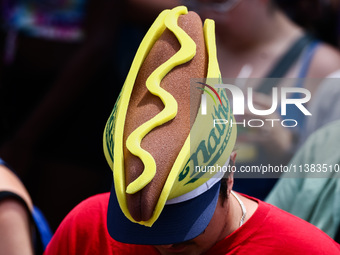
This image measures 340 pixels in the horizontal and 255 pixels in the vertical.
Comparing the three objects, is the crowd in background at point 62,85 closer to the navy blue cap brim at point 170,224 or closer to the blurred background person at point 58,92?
the blurred background person at point 58,92

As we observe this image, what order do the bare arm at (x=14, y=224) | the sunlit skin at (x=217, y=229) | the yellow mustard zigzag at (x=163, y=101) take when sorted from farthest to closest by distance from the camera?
the bare arm at (x=14, y=224)
the sunlit skin at (x=217, y=229)
the yellow mustard zigzag at (x=163, y=101)

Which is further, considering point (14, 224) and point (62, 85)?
point (62, 85)

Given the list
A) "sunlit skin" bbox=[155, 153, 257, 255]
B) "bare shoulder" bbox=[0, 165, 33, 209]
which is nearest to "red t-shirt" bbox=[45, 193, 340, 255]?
"sunlit skin" bbox=[155, 153, 257, 255]

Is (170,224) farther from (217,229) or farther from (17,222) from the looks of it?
(17,222)

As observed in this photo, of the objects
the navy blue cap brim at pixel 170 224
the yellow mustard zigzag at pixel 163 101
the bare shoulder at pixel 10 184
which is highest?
the yellow mustard zigzag at pixel 163 101

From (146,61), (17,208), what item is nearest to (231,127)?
(146,61)

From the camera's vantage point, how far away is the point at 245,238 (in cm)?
155

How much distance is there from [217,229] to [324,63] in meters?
1.15

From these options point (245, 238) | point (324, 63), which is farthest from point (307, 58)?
point (245, 238)

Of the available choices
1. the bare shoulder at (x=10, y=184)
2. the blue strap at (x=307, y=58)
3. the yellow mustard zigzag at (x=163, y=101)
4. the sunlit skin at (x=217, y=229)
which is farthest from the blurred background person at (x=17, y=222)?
the blue strap at (x=307, y=58)

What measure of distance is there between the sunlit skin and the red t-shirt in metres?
0.02

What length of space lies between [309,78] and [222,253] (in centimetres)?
108

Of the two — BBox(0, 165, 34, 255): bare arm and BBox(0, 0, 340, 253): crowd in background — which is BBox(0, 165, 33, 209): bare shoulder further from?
BBox(0, 0, 340, 253): crowd in background

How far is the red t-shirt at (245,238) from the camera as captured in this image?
1.51 meters
